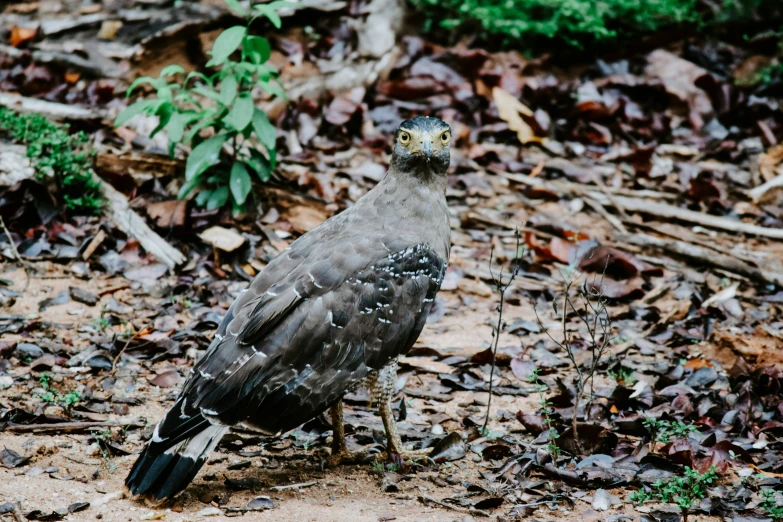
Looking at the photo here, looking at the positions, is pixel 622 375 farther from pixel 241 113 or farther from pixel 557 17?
pixel 557 17

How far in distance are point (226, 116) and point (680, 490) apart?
4220mm

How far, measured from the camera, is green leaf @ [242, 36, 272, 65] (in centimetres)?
625

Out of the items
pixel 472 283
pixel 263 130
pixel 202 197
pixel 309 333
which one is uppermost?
pixel 263 130

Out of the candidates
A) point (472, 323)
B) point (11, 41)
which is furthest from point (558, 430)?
point (11, 41)

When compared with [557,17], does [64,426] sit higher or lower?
lower

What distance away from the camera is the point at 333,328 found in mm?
4234

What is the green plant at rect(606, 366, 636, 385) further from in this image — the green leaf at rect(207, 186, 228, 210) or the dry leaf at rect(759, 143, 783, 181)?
the dry leaf at rect(759, 143, 783, 181)

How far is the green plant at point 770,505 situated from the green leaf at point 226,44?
4.35 m

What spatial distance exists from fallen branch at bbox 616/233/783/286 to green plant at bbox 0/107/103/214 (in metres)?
4.52

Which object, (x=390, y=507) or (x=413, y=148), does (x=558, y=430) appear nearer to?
(x=390, y=507)

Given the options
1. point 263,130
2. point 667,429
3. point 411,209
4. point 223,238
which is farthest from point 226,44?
point 667,429

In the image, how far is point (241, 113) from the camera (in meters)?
6.21

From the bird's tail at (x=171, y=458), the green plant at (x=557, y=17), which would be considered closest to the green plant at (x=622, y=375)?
the bird's tail at (x=171, y=458)

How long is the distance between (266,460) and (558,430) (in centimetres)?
167
